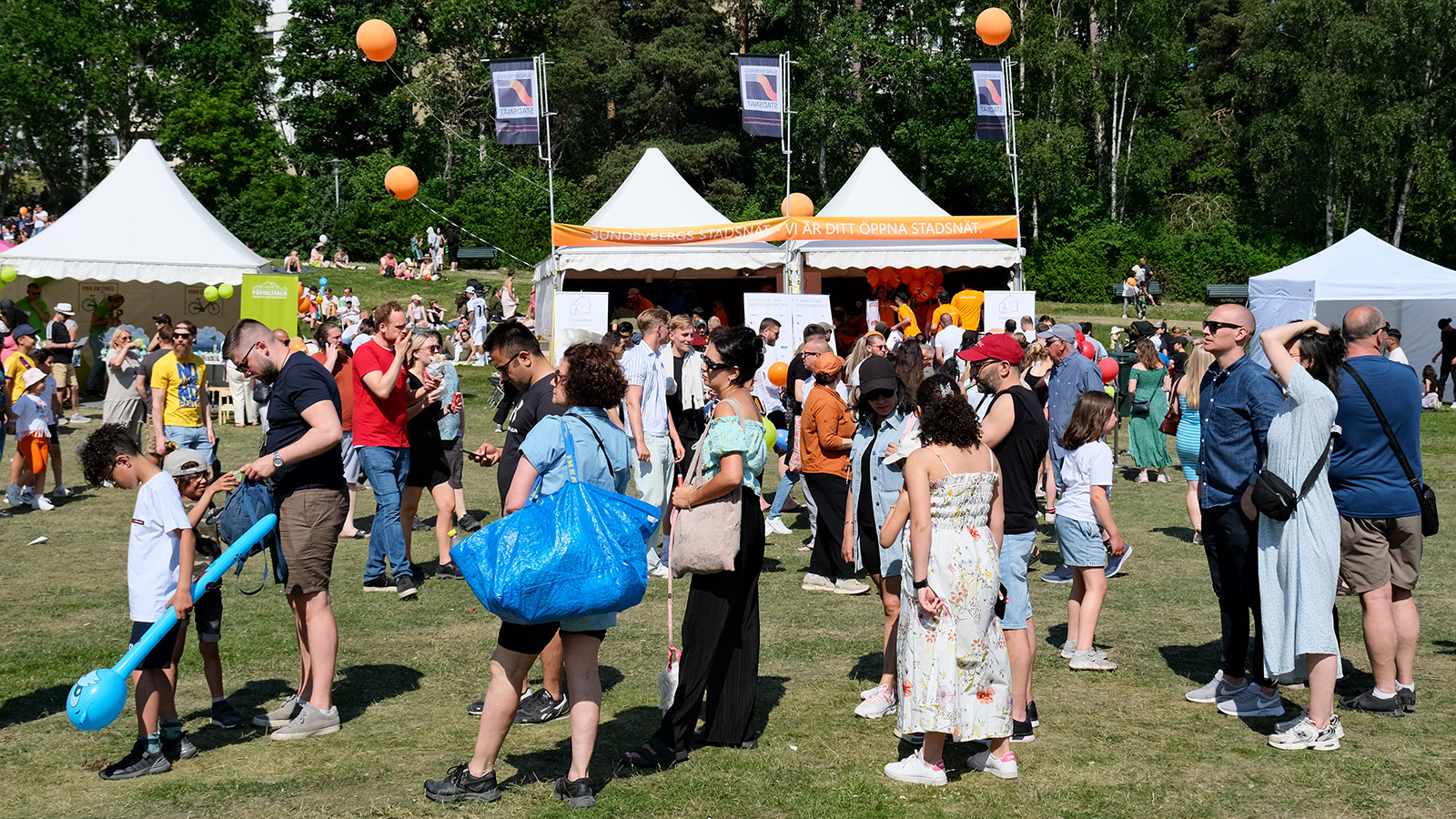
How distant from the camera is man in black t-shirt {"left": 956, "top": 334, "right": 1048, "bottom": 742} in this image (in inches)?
198

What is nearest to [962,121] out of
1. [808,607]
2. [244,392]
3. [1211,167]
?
[1211,167]

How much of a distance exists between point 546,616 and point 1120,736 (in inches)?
108

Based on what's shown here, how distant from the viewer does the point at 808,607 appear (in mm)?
7555

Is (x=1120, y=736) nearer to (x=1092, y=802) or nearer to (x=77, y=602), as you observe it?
(x=1092, y=802)

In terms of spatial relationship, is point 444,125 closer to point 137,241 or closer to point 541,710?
point 137,241

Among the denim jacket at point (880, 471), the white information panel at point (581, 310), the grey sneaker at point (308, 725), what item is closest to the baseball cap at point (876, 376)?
the denim jacket at point (880, 471)

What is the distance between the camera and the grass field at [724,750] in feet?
14.5

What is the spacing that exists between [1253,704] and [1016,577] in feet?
4.76

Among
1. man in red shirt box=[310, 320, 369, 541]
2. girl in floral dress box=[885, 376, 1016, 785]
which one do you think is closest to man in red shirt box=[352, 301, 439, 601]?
man in red shirt box=[310, 320, 369, 541]

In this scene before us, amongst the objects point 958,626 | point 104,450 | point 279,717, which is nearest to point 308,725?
point 279,717

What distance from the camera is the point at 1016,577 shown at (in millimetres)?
5039

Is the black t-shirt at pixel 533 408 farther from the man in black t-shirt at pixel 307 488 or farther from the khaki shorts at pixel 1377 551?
the khaki shorts at pixel 1377 551

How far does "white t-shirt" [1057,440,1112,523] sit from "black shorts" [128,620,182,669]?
431 cm

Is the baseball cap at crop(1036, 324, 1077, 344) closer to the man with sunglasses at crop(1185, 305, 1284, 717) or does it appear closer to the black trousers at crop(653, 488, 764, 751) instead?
the man with sunglasses at crop(1185, 305, 1284, 717)
